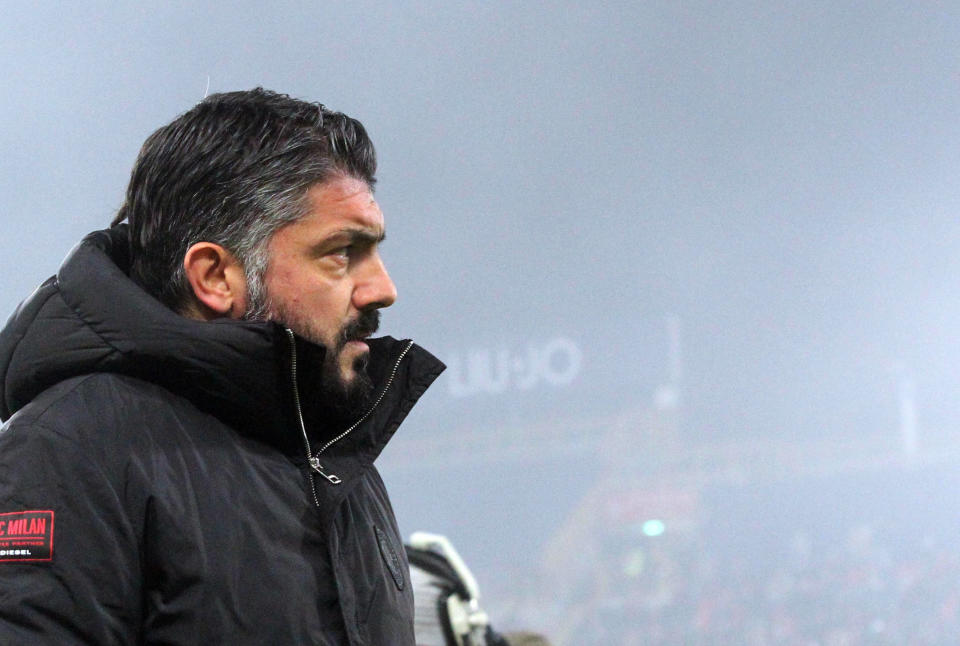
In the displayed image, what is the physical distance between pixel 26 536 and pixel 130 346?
0.35 feet

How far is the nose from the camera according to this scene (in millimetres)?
609

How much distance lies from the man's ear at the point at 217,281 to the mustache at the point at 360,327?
6 centimetres

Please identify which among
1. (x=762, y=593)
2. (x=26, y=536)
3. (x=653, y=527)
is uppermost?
(x=26, y=536)

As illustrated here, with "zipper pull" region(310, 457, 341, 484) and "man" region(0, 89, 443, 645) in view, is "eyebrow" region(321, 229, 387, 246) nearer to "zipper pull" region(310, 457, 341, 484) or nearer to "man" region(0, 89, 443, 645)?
"man" region(0, 89, 443, 645)

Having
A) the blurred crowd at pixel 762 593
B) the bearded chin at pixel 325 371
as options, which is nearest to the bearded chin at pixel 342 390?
the bearded chin at pixel 325 371

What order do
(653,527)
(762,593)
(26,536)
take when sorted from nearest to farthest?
(26,536) → (762,593) → (653,527)

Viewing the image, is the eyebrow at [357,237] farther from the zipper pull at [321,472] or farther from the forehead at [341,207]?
the zipper pull at [321,472]

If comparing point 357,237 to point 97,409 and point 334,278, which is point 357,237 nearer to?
point 334,278

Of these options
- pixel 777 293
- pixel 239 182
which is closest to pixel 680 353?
pixel 777 293

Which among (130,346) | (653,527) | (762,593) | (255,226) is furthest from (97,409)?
(653,527)

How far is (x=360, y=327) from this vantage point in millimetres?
616

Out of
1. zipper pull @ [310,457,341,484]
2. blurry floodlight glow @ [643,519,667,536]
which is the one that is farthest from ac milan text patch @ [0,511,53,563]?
blurry floodlight glow @ [643,519,667,536]

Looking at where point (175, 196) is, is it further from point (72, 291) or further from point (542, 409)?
point (542, 409)

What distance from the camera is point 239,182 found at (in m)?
0.58
